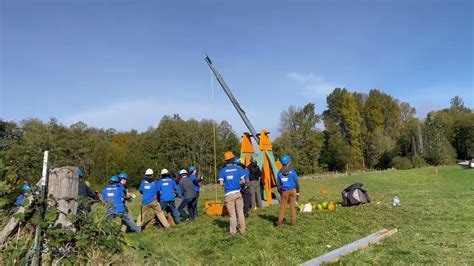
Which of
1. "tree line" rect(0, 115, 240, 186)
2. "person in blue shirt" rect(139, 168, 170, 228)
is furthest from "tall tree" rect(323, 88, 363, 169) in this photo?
"person in blue shirt" rect(139, 168, 170, 228)

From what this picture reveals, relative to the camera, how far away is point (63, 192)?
198 inches

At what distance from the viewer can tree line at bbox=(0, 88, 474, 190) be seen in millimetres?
60978

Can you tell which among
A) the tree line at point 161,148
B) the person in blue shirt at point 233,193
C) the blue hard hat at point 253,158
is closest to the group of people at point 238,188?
the person in blue shirt at point 233,193

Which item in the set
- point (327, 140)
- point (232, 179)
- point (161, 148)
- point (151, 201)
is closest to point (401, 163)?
point (327, 140)

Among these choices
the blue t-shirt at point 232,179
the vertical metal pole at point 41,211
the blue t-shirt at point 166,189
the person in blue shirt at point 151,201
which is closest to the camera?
the vertical metal pole at point 41,211

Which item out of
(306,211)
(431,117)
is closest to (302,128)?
(431,117)

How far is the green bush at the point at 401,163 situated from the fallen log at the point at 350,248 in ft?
184

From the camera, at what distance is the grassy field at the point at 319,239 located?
7.20 meters

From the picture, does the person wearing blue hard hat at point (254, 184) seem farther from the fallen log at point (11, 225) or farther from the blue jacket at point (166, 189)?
the fallen log at point (11, 225)

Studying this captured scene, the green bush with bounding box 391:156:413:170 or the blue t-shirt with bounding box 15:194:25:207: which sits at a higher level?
the green bush with bounding box 391:156:413:170

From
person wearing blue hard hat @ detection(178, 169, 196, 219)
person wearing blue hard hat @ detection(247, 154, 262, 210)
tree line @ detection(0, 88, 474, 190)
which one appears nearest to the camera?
person wearing blue hard hat @ detection(178, 169, 196, 219)

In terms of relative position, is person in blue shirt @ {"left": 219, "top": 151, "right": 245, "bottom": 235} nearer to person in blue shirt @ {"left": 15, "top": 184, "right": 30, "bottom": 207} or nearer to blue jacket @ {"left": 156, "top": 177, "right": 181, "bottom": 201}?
blue jacket @ {"left": 156, "top": 177, "right": 181, "bottom": 201}

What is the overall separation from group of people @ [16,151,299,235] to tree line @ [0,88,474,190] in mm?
43564

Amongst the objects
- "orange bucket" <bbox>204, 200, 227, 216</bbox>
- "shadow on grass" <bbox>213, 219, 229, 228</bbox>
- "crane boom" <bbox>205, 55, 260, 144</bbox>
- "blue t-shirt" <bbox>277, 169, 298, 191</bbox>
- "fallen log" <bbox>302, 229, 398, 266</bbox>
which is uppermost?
"crane boom" <bbox>205, 55, 260, 144</bbox>
